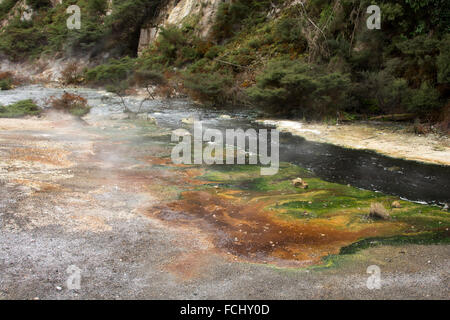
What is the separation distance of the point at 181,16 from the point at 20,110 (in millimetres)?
18097

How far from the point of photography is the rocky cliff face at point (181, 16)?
92.4 ft

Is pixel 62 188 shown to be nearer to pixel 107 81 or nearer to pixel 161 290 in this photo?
pixel 161 290

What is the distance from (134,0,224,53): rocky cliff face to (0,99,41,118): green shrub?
14.4m

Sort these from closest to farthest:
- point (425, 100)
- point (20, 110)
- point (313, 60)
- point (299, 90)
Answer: point (425, 100)
point (299, 90)
point (20, 110)
point (313, 60)

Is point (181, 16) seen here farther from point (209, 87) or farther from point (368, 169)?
point (368, 169)

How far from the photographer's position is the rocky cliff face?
28156 mm

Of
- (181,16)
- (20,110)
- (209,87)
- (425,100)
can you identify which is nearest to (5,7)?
(181,16)

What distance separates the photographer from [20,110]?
16141 mm

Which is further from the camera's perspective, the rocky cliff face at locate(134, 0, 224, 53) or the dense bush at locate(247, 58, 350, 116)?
the rocky cliff face at locate(134, 0, 224, 53)

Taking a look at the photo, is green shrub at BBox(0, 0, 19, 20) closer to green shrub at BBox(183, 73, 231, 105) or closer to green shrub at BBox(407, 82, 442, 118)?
green shrub at BBox(183, 73, 231, 105)

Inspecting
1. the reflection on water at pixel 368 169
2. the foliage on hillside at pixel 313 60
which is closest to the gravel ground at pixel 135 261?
the reflection on water at pixel 368 169

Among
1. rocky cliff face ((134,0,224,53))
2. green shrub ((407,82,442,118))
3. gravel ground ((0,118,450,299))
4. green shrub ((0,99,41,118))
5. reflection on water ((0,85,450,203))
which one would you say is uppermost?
rocky cliff face ((134,0,224,53))

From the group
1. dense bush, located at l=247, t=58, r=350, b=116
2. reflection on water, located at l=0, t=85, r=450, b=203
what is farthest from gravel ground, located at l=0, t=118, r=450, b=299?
dense bush, located at l=247, t=58, r=350, b=116

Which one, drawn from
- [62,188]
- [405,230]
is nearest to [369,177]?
[405,230]
